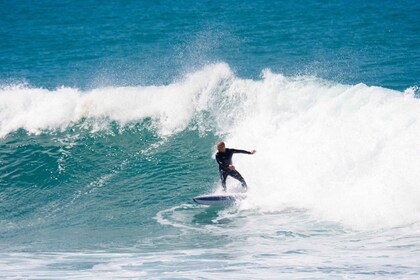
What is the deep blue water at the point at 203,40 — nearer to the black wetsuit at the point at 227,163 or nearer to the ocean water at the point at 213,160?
the ocean water at the point at 213,160

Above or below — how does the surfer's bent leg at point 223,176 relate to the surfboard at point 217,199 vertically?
above

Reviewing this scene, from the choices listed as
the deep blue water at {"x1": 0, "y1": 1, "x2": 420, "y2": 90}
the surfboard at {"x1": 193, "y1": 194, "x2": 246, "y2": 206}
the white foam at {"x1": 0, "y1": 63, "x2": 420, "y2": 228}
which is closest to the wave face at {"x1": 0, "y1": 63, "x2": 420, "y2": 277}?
the white foam at {"x1": 0, "y1": 63, "x2": 420, "y2": 228}

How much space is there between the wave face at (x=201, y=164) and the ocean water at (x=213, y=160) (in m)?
0.05

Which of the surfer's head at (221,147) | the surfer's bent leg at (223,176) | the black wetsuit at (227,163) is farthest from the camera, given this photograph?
the surfer's bent leg at (223,176)

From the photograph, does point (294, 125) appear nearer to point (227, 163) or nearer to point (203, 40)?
point (227, 163)

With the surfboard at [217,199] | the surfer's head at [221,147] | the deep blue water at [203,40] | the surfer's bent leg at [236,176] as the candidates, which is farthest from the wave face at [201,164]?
the deep blue water at [203,40]

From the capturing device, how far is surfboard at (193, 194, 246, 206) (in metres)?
16.0

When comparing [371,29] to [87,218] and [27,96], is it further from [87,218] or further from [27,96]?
[87,218]

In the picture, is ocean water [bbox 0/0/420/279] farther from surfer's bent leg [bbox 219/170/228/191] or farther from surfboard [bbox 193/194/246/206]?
surfer's bent leg [bbox 219/170/228/191]

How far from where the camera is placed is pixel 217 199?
1602 centimetres

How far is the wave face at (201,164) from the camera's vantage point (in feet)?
47.7

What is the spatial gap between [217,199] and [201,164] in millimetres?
3296

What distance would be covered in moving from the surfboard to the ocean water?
0.18 meters

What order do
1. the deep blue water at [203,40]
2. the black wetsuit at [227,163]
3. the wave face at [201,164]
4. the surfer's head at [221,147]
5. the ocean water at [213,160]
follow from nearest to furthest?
the ocean water at [213,160] < the wave face at [201,164] < the surfer's head at [221,147] < the black wetsuit at [227,163] < the deep blue water at [203,40]
